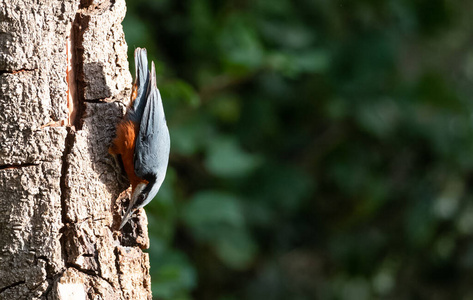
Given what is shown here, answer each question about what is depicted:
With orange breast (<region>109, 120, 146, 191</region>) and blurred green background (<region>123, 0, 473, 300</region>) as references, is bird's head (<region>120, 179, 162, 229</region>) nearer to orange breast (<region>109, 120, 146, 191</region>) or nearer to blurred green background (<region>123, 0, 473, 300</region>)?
orange breast (<region>109, 120, 146, 191</region>)

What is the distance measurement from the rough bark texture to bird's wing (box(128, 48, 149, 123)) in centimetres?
18

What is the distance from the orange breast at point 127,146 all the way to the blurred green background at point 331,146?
198 cm

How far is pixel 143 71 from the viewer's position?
2348 mm

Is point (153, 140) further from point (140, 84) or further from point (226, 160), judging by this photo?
point (226, 160)

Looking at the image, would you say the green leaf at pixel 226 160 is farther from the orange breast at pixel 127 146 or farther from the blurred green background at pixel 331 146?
the orange breast at pixel 127 146

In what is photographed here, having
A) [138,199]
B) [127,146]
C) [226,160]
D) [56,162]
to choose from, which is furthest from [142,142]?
[226,160]

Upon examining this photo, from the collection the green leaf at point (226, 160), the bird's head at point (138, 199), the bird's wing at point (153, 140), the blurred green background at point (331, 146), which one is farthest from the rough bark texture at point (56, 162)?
the blurred green background at point (331, 146)

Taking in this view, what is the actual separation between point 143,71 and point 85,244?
732mm

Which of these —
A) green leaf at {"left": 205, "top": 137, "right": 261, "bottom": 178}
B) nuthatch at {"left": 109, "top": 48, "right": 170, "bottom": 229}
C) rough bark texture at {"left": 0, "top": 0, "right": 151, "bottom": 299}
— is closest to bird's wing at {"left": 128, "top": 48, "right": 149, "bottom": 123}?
nuthatch at {"left": 109, "top": 48, "right": 170, "bottom": 229}

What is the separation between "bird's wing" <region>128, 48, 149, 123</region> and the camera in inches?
86.9

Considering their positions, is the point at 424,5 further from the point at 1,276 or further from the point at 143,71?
the point at 1,276

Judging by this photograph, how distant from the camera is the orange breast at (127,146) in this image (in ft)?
6.60

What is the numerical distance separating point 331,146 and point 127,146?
3998mm

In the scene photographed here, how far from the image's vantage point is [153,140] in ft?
7.29
